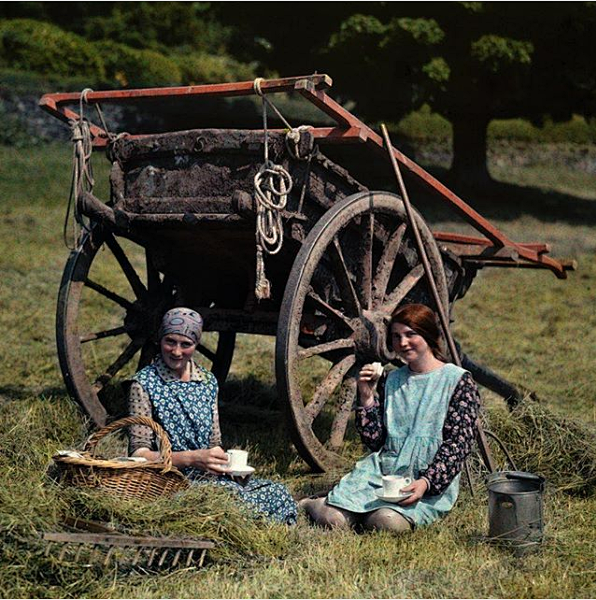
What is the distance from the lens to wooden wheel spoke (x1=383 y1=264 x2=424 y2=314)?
6.21 m

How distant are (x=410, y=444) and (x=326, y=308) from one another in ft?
4.00

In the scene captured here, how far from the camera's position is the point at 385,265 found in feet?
20.4

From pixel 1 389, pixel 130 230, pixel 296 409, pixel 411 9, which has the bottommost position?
pixel 1 389

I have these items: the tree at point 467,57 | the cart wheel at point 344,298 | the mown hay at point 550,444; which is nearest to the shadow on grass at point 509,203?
the tree at point 467,57

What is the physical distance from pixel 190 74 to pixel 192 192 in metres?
23.5

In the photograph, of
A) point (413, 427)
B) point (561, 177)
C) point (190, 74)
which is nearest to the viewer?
point (413, 427)

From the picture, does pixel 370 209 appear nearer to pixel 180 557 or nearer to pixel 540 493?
pixel 540 493

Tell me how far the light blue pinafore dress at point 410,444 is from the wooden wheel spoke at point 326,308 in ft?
3.04

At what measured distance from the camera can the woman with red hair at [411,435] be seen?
15.5ft

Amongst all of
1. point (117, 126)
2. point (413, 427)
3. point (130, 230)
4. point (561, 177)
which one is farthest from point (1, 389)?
point (561, 177)

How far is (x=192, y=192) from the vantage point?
5711 millimetres

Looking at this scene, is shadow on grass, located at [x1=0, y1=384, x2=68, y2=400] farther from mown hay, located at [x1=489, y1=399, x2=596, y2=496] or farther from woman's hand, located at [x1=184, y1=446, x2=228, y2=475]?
mown hay, located at [x1=489, y1=399, x2=596, y2=496]

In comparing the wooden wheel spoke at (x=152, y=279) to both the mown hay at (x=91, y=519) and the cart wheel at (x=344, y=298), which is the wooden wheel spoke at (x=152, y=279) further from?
the mown hay at (x=91, y=519)

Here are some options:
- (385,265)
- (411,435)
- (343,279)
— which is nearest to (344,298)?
(343,279)
